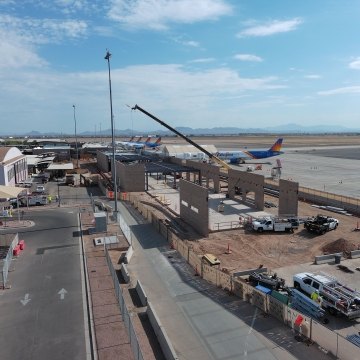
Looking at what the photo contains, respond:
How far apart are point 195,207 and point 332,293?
19.5 meters

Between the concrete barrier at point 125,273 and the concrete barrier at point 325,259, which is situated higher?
the concrete barrier at point 125,273

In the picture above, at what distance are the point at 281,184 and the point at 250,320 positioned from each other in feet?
89.0

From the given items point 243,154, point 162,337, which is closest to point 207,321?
point 162,337

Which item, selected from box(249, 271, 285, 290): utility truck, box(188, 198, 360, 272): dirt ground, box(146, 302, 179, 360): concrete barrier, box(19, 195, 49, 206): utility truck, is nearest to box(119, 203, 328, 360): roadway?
box(146, 302, 179, 360): concrete barrier

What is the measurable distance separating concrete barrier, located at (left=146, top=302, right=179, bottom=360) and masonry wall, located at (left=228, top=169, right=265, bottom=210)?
30.8 m

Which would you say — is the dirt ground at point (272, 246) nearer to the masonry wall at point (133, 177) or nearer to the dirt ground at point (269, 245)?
the dirt ground at point (269, 245)

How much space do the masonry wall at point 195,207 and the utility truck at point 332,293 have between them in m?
13.8

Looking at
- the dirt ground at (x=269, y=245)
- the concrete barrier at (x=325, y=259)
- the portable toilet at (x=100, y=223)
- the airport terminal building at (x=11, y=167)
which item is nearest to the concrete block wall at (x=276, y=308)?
the dirt ground at (x=269, y=245)

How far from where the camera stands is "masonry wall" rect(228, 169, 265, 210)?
1868 inches

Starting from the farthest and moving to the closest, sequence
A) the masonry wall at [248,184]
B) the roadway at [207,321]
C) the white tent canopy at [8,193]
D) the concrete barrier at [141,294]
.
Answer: the masonry wall at [248,184] < the white tent canopy at [8,193] < the concrete barrier at [141,294] < the roadway at [207,321]

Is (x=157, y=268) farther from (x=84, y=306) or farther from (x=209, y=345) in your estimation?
(x=209, y=345)

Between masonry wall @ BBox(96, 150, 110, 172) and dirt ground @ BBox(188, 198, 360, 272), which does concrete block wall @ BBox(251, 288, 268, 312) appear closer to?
dirt ground @ BBox(188, 198, 360, 272)

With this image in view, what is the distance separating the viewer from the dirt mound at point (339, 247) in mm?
31391

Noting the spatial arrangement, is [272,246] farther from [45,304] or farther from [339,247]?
[45,304]
